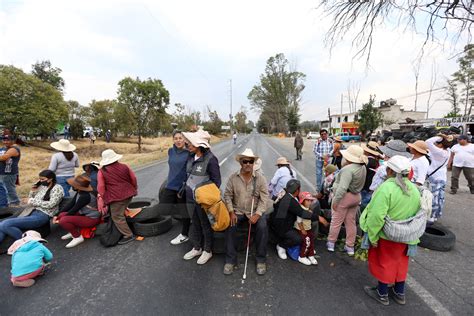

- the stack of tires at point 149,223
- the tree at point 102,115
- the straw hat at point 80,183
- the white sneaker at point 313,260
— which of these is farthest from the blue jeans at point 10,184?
the tree at point 102,115

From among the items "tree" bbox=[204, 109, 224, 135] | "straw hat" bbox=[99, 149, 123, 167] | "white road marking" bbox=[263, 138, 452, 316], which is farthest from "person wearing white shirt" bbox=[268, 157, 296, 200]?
"tree" bbox=[204, 109, 224, 135]

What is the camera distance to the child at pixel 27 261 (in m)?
2.62

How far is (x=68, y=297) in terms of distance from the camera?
2.48m

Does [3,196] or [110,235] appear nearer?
[110,235]

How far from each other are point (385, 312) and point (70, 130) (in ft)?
109

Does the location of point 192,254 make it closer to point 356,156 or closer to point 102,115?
point 356,156

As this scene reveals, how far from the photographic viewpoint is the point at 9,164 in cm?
482

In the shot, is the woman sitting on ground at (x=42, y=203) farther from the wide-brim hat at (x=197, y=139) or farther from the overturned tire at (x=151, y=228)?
the wide-brim hat at (x=197, y=139)

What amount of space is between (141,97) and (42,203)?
15.5 meters

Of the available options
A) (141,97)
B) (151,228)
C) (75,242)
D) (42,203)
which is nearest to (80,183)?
(42,203)

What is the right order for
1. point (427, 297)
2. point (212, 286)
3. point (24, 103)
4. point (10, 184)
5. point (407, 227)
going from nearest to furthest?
point (407, 227)
point (427, 297)
point (212, 286)
point (10, 184)
point (24, 103)

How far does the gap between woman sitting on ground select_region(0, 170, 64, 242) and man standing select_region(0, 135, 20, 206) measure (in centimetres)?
187

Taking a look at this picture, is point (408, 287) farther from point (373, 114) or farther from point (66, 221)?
point (373, 114)

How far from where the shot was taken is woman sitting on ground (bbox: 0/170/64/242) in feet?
11.3
